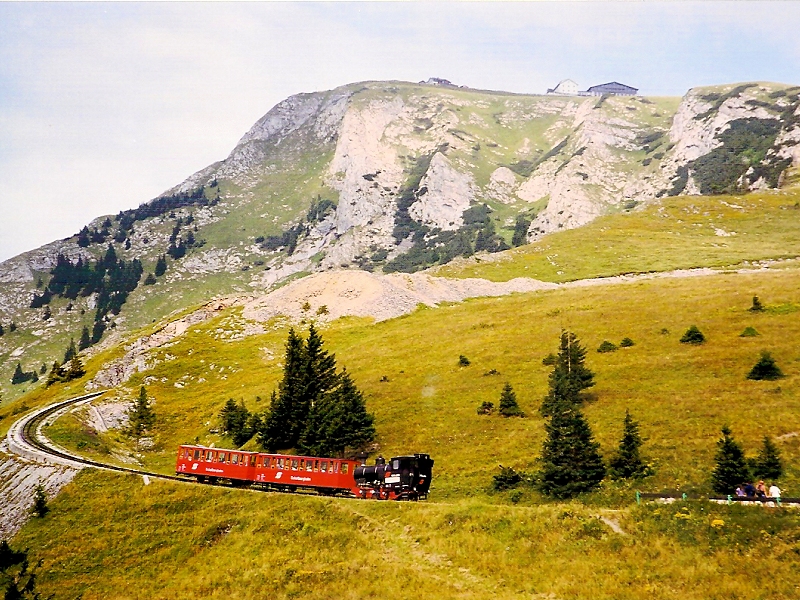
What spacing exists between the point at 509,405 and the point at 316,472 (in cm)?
2148

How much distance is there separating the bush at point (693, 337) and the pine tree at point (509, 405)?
23.9 metres

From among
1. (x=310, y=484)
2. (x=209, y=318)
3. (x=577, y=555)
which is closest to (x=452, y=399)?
(x=310, y=484)

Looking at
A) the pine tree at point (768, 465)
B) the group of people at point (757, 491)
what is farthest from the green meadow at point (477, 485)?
the group of people at point (757, 491)

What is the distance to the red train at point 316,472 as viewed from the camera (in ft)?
153

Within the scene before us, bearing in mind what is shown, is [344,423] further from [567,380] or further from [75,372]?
[75,372]

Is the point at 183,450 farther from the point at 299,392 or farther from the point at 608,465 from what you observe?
the point at 608,465

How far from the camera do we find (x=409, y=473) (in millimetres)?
46250

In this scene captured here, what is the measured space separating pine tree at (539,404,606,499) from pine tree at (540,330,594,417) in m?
11.2

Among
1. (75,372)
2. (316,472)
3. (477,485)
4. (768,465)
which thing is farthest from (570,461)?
(75,372)

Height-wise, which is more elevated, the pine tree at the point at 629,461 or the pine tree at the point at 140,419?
the pine tree at the point at 140,419

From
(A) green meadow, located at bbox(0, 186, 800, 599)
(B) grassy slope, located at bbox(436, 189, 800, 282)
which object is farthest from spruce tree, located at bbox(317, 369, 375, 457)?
(B) grassy slope, located at bbox(436, 189, 800, 282)

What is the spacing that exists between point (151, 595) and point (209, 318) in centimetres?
8540

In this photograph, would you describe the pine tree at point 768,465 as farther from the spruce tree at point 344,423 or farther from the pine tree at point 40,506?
the pine tree at point 40,506

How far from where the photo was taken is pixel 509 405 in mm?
61406
